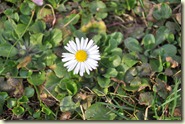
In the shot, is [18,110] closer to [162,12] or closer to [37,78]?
[37,78]

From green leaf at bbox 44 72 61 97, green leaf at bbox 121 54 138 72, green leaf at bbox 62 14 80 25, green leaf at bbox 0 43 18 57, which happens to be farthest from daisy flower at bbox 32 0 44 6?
green leaf at bbox 121 54 138 72

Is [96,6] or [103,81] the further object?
[96,6]

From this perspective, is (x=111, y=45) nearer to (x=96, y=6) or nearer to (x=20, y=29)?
(x=96, y=6)

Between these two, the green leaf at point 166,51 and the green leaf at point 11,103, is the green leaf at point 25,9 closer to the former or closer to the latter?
the green leaf at point 11,103

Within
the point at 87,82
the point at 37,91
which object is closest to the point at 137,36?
the point at 87,82

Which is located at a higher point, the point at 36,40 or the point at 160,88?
the point at 36,40

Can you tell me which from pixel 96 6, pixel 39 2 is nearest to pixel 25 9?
pixel 39 2

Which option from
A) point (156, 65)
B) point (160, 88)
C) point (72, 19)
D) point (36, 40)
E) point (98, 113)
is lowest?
point (98, 113)
